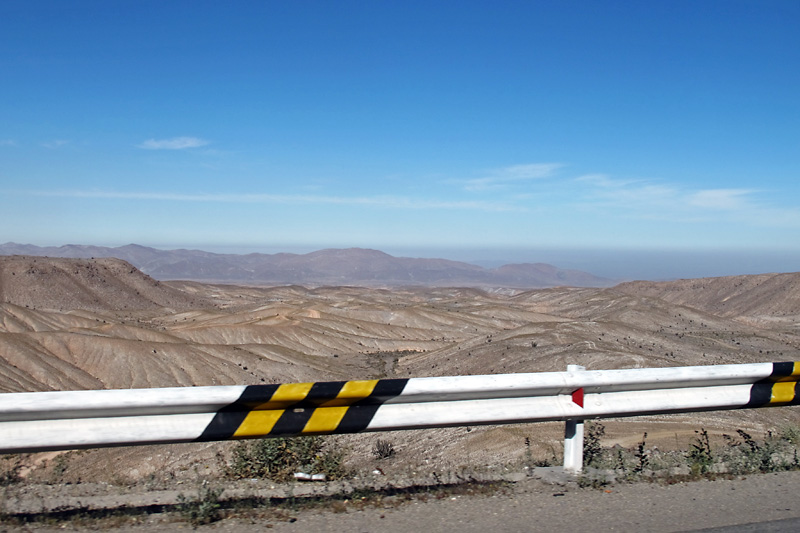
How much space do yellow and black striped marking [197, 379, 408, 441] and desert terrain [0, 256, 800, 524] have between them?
1.25 meters

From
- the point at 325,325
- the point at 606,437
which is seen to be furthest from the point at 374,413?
the point at 325,325

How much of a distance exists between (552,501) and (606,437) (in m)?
7.75

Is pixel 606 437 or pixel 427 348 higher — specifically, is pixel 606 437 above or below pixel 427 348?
above

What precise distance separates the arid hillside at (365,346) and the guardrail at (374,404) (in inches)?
81.0

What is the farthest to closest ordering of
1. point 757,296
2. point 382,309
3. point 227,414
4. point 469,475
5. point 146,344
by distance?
point 757,296 → point 382,309 → point 146,344 → point 469,475 → point 227,414

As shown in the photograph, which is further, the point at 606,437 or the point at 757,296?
the point at 757,296

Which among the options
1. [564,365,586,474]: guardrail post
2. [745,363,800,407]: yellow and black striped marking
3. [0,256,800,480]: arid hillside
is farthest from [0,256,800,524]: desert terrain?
[745,363,800,407]: yellow and black striped marking

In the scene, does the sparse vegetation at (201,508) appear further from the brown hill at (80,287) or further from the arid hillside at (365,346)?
the brown hill at (80,287)

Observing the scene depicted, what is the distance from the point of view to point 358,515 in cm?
447

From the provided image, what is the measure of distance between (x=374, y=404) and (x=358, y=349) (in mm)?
46750

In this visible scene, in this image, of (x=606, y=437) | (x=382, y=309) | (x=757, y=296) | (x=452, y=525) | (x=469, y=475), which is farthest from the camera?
(x=757, y=296)

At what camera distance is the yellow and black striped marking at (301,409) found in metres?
4.71

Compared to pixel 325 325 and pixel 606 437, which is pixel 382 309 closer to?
pixel 325 325

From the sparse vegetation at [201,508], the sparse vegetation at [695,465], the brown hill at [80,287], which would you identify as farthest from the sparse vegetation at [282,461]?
the brown hill at [80,287]
